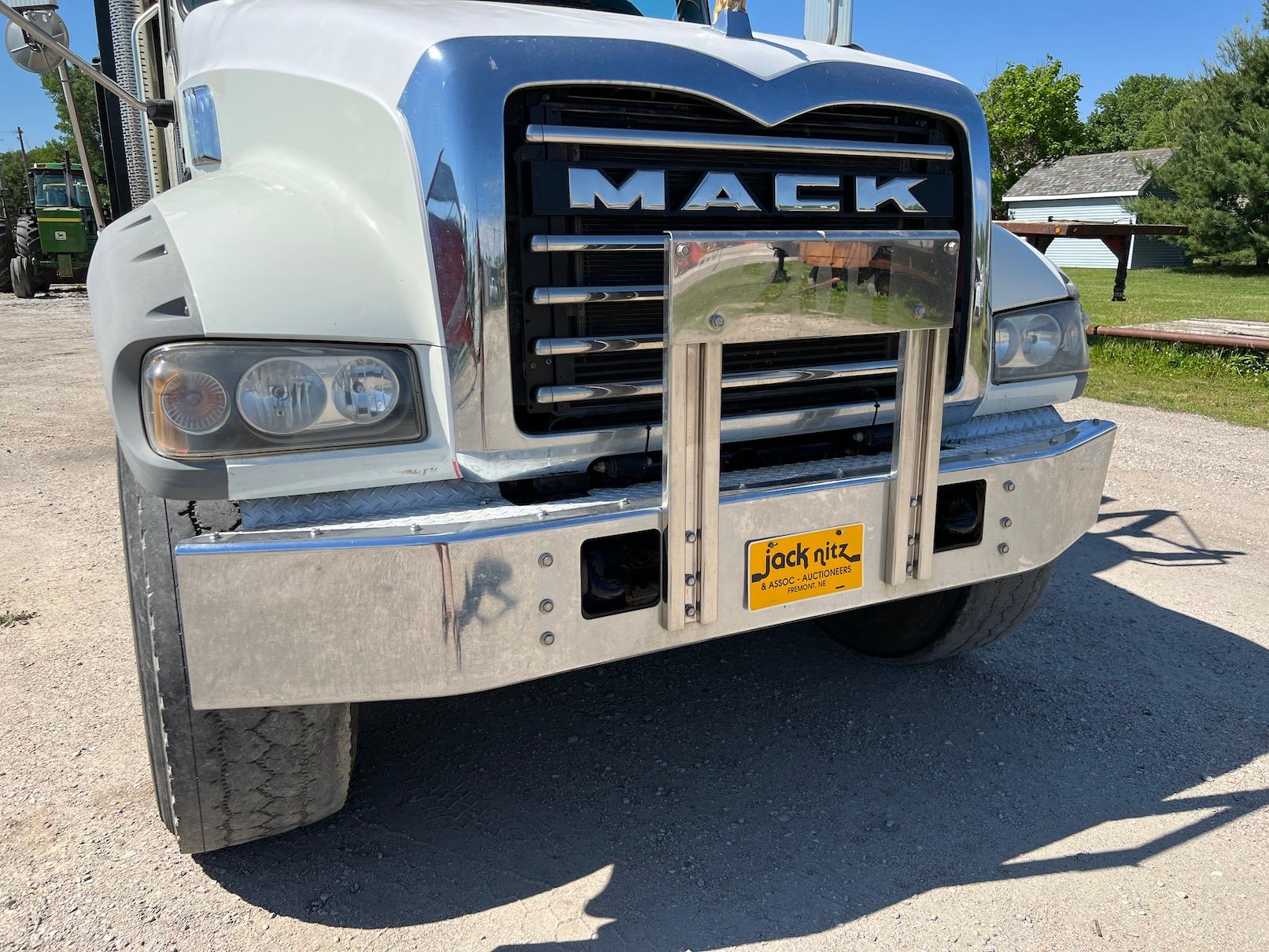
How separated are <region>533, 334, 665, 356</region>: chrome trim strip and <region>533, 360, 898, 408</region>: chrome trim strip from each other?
79mm

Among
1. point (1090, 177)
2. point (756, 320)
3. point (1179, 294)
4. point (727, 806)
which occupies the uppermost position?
point (1090, 177)

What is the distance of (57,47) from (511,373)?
2278mm

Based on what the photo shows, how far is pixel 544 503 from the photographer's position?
7.29 ft

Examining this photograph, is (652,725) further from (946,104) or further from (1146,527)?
(1146,527)

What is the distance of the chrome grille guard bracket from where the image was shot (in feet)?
6.77

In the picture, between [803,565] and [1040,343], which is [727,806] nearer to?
[803,565]

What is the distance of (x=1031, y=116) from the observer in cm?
5847

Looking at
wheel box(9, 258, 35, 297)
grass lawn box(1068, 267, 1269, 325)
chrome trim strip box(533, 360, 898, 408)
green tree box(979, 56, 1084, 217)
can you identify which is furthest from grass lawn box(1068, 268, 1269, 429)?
green tree box(979, 56, 1084, 217)

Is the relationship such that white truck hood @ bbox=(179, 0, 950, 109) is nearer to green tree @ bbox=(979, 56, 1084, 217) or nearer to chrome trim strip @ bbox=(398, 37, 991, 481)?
chrome trim strip @ bbox=(398, 37, 991, 481)

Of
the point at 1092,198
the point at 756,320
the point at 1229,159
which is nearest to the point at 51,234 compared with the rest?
the point at 756,320

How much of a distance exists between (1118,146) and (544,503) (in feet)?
313

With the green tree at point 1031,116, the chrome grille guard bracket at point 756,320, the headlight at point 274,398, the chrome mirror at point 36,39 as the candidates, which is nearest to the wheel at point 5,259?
the chrome mirror at point 36,39

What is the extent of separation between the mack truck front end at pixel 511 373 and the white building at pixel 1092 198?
40.1 meters

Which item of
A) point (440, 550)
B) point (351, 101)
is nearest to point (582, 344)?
point (440, 550)
